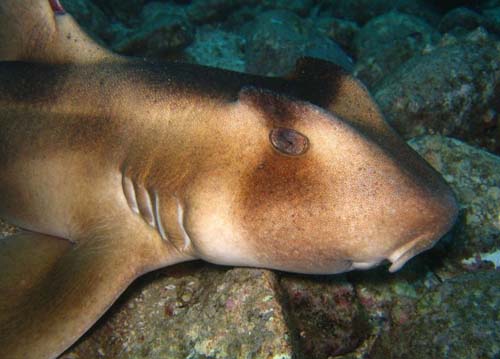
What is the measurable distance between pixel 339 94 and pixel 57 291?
A: 2.47 metres

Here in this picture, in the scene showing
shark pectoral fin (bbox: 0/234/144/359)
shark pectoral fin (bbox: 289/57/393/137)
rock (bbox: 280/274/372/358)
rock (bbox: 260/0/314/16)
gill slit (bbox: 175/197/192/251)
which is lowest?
rock (bbox: 260/0/314/16)

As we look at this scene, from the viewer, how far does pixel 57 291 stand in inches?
105

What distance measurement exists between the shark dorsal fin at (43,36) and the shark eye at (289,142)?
6.24ft

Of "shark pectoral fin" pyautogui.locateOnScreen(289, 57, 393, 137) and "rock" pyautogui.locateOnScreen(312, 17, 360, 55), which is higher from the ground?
"shark pectoral fin" pyautogui.locateOnScreen(289, 57, 393, 137)

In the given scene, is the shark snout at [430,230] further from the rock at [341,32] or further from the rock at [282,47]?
the rock at [341,32]

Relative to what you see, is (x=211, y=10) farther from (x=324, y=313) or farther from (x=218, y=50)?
(x=324, y=313)

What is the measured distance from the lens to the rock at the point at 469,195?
3.96 m

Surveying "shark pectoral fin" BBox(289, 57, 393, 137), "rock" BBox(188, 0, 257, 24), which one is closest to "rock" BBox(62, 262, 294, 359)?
"shark pectoral fin" BBox(289, 57, 393, 137)

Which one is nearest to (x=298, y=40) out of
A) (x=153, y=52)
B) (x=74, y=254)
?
(x=153, y=52)

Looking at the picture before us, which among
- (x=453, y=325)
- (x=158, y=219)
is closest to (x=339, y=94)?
(x=158, y=219)

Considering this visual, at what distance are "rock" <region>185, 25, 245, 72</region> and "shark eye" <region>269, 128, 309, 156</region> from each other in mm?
7064

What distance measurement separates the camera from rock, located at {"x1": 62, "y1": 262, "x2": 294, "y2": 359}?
258 cm

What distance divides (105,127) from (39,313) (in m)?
1.47

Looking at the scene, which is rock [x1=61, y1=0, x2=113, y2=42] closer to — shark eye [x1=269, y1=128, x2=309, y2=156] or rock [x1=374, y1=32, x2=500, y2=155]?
rock [x1=374, y1=32, x2=500, y2=155]
